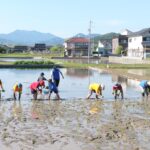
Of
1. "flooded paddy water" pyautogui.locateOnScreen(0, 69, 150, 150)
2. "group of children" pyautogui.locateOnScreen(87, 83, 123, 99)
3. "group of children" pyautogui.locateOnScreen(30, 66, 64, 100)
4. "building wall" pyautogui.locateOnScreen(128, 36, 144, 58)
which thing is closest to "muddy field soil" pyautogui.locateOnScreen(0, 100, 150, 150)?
"flooded paddy water" pyautogui.locateOnScreen(0, 69, 150, 150)

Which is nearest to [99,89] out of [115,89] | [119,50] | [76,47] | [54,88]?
[115,89]

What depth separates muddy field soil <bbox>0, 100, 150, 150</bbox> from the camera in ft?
33.8

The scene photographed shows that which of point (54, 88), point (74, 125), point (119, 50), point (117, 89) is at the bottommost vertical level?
point (74, 125)

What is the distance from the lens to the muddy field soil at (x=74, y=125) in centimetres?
1030

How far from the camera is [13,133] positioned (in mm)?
11422

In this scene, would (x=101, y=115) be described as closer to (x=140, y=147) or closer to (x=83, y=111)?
(x=83, y=111)

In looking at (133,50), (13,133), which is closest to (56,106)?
(13,133)

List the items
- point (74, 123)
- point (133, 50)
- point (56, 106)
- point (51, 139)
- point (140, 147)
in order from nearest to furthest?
point (140, 147) < point (51, 139) < point (74, 123) < point (56, 106) < point (133, 50)

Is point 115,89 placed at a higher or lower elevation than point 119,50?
lower

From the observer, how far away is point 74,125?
12.6 metres

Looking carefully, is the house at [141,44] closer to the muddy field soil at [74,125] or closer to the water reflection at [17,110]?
the water reflection at [17,110]

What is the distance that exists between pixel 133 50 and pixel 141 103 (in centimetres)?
7499

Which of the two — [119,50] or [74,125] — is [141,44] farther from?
[74,125]

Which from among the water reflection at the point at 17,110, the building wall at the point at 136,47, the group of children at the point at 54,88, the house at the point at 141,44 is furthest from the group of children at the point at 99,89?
the building wall at the point at 136,47
